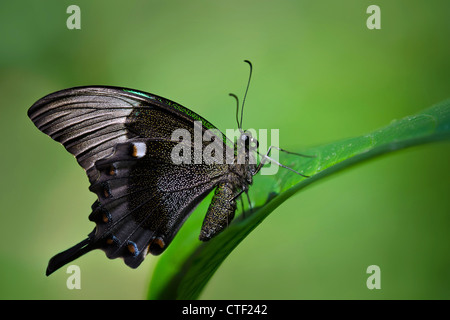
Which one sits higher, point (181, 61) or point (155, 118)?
point (181, 61)

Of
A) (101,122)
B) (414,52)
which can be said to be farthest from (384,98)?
(101,122)

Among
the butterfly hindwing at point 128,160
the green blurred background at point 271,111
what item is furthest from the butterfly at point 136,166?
the green blurred background at point 271,111

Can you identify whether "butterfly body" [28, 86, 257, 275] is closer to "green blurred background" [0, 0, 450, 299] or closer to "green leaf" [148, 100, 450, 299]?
"green leaf" [148, 100, 450, 299]

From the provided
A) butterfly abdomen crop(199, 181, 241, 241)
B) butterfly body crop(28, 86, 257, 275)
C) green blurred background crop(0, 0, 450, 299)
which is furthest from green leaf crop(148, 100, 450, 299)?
green blurred background crop(0, 0, 450, 299)

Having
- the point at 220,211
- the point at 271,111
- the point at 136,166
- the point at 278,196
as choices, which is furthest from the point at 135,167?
the point at 271,111

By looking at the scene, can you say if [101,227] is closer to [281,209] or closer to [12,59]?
[281,209]
